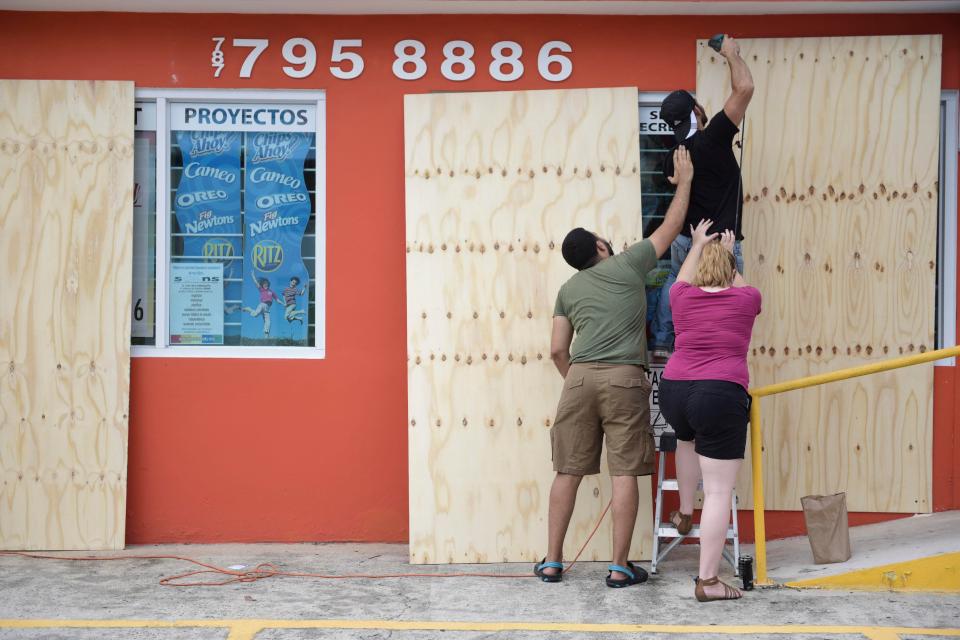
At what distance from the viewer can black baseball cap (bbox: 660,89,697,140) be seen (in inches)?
236

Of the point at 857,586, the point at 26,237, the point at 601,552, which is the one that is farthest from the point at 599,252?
the point at 26,237

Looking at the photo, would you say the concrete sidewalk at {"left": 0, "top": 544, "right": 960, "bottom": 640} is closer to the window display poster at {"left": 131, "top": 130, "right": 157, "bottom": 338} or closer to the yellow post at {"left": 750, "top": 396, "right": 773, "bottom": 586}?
the yellow post at {"left": 750, "top": 396, "right": 773, "bottom": 586}

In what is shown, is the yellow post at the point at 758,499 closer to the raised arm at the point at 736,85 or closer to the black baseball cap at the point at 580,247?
the black baseball cap at the point at 580,247

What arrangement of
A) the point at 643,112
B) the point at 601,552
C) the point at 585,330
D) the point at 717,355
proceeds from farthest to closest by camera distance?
the point at 643,112 → the point at 601,552 → the point at 585,330 → the point at 717,355

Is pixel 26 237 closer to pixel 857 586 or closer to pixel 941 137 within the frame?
pixel 857 586

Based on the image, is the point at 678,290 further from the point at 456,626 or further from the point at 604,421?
the point at 456,626

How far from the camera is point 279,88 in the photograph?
6.76 m

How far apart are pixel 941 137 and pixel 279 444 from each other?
4.85 m

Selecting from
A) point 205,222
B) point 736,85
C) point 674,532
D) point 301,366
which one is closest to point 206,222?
point 205,222

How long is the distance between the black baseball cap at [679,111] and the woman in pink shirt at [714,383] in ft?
2.92

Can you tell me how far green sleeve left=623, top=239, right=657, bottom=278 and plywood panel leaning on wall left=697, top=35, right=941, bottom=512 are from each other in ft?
3.34

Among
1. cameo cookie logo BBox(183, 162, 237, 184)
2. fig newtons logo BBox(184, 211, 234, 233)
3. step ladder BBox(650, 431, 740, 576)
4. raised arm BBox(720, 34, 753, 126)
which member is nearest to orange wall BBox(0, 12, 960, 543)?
cameo cookie logo BBox(183, 162, 237, 184)

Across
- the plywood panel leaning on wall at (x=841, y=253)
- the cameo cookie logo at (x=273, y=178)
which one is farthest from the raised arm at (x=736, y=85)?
the cameo cookie logo at (x=273, y=178)

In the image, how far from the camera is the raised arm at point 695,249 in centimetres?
566
